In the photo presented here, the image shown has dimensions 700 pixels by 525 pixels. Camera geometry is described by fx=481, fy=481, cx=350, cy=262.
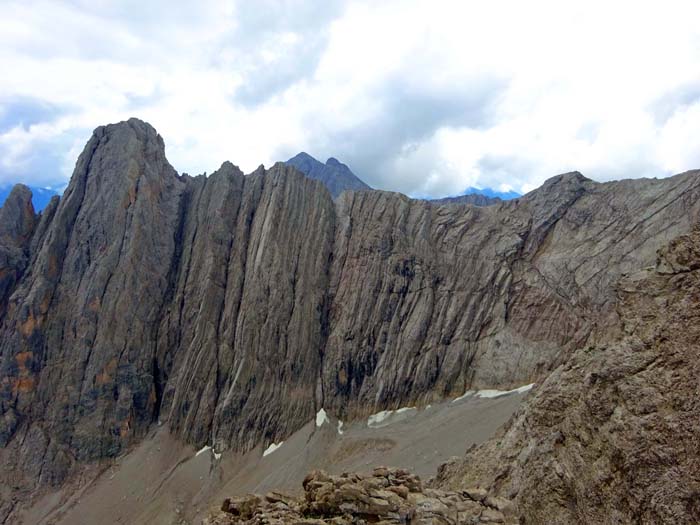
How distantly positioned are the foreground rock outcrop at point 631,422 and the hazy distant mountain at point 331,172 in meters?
151

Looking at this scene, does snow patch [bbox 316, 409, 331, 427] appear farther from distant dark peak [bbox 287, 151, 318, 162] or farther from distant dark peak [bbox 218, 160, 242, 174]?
distant dark peak [bbox 287, 151, 318, 162]

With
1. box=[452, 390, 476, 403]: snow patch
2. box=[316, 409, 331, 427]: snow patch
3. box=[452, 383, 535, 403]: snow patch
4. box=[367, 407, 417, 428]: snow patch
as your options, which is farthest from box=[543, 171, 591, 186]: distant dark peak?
box=[316, 409, 331, 427]: snow patch

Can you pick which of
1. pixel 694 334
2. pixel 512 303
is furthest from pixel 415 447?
pixel 694 334

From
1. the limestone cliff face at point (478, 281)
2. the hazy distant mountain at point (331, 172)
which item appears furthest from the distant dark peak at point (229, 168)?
the hazy distant mountain at point (331, 172)

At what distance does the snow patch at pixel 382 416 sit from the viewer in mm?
45350

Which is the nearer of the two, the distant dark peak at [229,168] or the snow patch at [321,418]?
the snow patch at [321,418]

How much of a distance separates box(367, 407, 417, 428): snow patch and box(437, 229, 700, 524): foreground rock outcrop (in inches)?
1114

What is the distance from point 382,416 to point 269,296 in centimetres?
1827

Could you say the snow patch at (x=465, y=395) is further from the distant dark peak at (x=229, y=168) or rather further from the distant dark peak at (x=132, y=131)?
the distant dark peak at (x=132, y=131)

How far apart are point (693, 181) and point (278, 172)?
43.3 meters

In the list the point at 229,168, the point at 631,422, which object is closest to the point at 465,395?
the point at 631,422

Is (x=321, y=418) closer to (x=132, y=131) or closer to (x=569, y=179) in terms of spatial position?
(x=569, y=179)

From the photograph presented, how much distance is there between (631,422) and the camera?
1249 centimetres

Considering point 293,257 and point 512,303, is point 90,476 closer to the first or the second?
point 293,257
